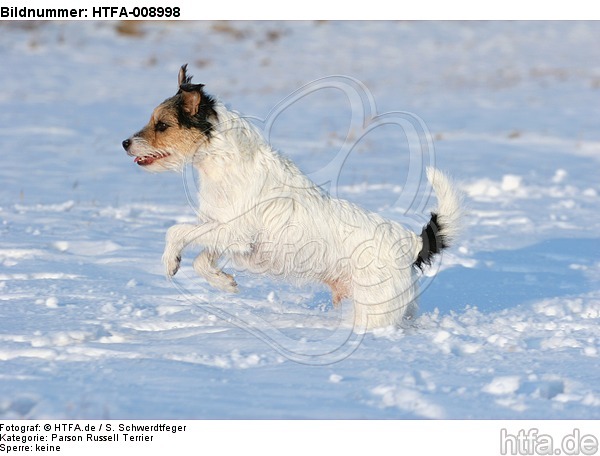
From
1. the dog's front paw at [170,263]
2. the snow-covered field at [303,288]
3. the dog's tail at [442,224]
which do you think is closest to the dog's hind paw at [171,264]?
the dog's front paw at [170,263]

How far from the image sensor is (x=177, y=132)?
5086mm

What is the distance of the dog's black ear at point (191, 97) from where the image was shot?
4973 mm

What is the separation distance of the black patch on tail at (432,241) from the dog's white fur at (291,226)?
0.11 ft

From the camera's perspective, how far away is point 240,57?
22.0 m

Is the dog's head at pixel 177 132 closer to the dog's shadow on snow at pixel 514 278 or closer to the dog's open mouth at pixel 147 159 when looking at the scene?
the dog's open mouth at pixel 147 159

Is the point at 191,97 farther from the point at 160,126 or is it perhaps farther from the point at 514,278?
the point at 514,278

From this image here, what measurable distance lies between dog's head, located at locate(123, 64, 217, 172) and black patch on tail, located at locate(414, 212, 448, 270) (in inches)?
57.5

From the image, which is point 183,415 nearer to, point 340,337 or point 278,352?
point 278,352

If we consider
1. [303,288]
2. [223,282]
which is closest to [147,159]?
[223,282]

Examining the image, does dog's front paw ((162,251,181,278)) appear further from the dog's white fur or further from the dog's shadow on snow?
the dog's shadow on snow

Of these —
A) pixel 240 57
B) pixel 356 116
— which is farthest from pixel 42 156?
pixel 240 57

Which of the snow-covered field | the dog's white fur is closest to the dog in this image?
the dog's white fur

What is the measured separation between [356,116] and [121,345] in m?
10.8
